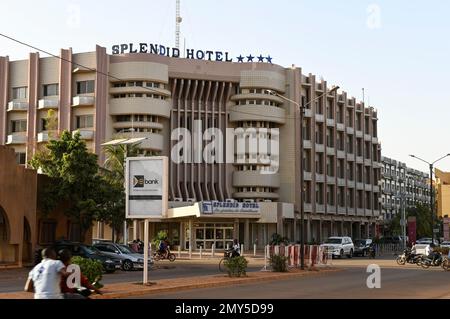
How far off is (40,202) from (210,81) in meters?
40.1

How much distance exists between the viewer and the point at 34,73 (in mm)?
74062

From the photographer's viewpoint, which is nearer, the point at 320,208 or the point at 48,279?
the point at 48,279

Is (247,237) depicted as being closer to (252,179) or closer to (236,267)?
(252,179)

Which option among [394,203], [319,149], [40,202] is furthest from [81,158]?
[394,203]

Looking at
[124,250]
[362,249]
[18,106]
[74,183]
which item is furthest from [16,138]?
[124,250]

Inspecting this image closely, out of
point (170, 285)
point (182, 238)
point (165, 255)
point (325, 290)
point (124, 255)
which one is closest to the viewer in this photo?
point (325, 290)

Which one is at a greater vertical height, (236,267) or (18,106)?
(18,106)

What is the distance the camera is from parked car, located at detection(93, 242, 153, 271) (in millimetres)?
33909

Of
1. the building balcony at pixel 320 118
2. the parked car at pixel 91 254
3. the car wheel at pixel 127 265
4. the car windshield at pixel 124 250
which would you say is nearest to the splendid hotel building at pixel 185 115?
the building balcony at pixel 320 118

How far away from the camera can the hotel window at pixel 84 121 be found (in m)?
72.7

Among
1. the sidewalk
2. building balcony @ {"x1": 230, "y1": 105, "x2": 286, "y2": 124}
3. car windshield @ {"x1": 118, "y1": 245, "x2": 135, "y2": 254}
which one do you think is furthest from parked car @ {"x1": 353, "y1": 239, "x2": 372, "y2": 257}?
the sidewalk

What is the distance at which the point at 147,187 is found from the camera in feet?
73.0

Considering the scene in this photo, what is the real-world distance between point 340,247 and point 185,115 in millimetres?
29285

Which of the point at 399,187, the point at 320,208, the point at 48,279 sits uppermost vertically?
the point at 399,187
